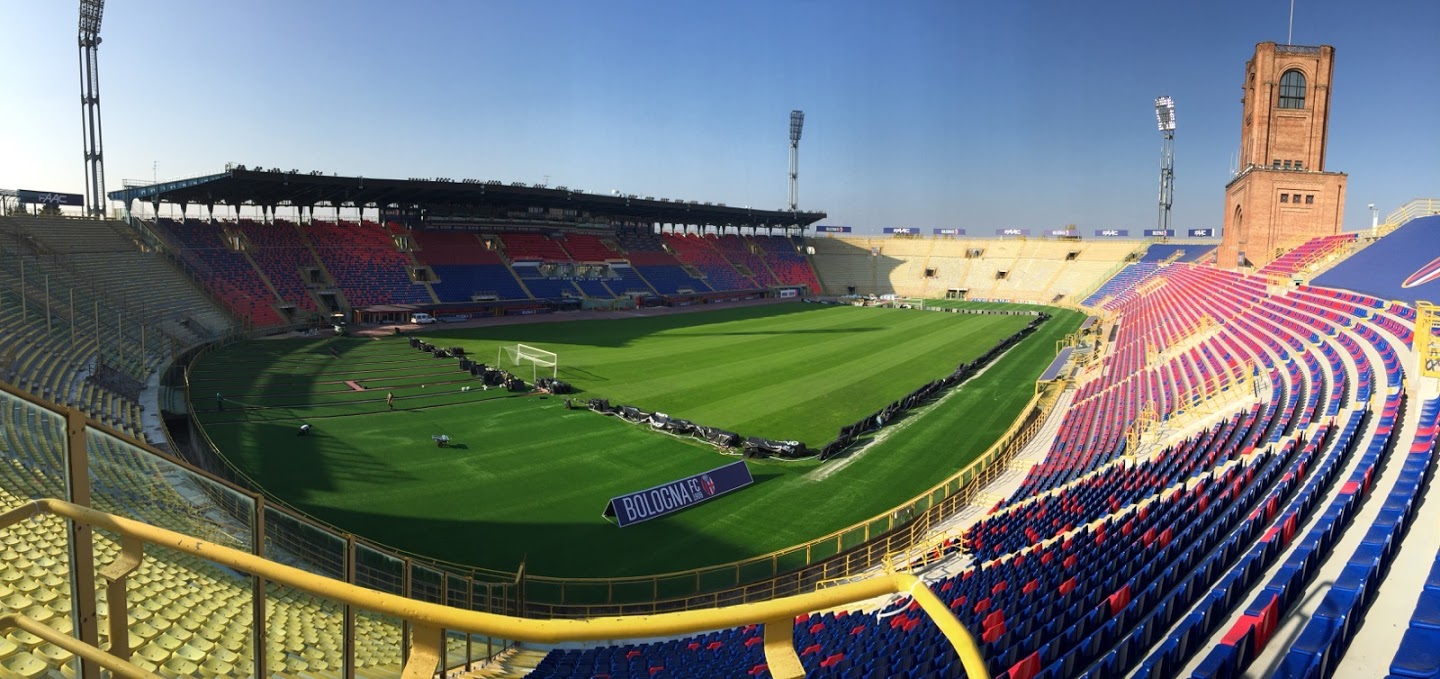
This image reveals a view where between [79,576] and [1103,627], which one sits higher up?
[79,576]

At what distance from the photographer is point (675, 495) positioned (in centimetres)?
1998

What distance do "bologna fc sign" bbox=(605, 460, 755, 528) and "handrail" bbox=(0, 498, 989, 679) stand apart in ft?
53.7

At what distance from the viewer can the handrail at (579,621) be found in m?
2.32

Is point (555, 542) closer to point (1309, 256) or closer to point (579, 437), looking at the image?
point (579, 437)

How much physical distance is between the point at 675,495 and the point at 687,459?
3833mm

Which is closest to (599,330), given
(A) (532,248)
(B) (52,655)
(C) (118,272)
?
(A) (532,248)

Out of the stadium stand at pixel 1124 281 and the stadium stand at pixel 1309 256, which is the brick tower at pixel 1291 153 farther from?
the stadium stand at pixel 1124 281

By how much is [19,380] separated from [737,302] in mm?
63769

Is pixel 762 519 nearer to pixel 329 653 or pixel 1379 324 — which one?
pixel 329 653

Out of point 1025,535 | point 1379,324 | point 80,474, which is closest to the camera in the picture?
point 80,474

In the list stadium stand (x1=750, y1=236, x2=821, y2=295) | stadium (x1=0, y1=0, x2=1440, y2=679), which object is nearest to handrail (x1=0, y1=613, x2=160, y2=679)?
stadium (x1=0, y1=0, x2=1440, y2=679)

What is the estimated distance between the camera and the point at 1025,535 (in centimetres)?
1466

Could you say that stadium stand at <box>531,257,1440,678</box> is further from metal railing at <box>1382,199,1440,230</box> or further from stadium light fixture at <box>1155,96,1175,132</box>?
stadium light fixture at <box>1155,96,1175,132</box>

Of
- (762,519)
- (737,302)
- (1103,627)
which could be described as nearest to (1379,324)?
(762,519)
